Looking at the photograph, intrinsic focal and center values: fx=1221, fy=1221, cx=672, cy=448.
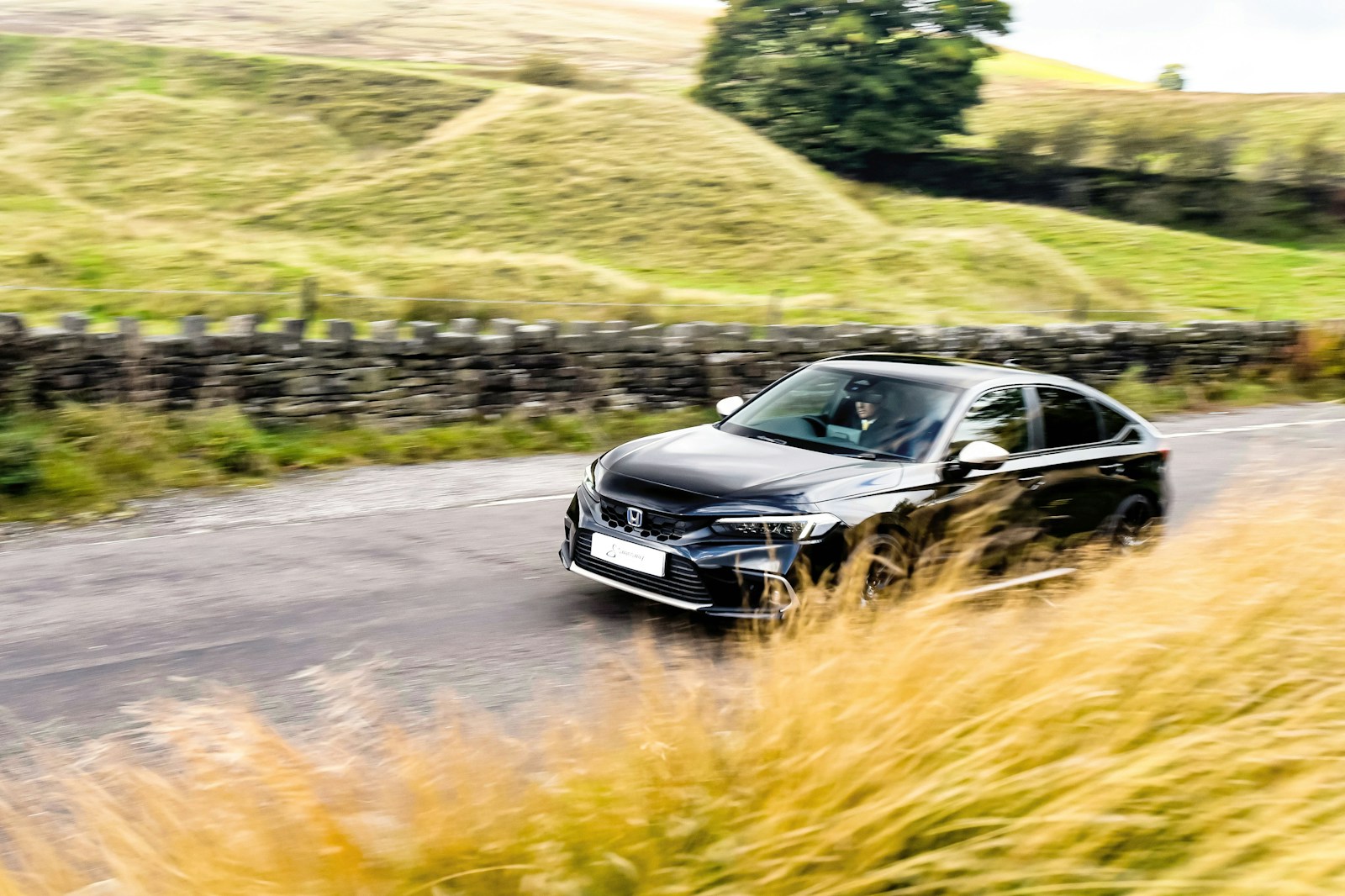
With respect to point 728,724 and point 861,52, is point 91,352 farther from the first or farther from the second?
→ point 861,52

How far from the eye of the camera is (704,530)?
629 centimetres

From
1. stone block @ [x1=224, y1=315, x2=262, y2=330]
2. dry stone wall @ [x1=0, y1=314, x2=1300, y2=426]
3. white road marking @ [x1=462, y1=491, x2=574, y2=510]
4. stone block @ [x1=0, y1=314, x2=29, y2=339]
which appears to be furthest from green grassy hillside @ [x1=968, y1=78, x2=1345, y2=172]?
stone block @ [x1=0, y1=314, x2=29, y2=339]

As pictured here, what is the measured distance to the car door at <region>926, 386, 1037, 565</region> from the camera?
679 cm

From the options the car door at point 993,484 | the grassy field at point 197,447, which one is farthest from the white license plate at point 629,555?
the grassy field at point 197,447

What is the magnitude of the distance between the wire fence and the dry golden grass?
487 inches

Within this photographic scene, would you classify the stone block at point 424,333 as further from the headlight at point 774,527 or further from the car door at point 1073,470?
the headlight at point 774,527

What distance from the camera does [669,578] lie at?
636 cm

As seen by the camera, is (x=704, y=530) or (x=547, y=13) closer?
(x=704, y=530)

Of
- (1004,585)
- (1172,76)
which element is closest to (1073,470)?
(1004,585)

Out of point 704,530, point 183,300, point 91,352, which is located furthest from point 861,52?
point 704,530

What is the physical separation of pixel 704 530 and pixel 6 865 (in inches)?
136

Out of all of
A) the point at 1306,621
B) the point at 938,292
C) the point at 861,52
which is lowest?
the point at 938,292

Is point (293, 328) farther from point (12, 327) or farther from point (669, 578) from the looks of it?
point (669, 578)

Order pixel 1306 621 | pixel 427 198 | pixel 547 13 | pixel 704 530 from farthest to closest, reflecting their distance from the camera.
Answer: pixel 547 13 < pixel 427 198 < pixel 704 530 < pixel 1306 621
